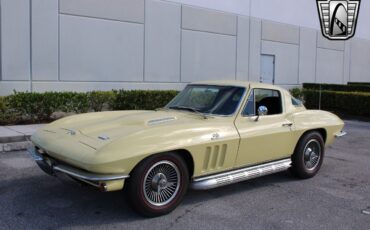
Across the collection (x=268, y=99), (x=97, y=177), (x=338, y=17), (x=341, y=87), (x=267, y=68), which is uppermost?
(x=338, y=17)

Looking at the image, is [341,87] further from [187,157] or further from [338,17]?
[187,157]

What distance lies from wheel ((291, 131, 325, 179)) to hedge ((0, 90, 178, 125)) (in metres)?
6.64

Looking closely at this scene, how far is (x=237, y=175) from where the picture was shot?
17.1 feet

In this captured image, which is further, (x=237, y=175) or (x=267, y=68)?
(x=267, y=68)

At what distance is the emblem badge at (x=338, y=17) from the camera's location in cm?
2033

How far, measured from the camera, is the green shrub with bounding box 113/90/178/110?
481 inches

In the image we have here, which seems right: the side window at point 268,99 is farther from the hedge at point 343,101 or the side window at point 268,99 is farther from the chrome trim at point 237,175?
the hedge at point 343,101

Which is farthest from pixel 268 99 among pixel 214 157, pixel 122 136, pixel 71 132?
pixel 71 132

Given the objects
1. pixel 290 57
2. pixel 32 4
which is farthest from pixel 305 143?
pixel 290 57

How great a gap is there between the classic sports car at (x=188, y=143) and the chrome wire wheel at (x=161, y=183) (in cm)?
1

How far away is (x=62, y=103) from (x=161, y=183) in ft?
23.0

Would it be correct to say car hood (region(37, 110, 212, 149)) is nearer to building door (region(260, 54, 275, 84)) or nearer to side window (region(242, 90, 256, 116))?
side window (region(242, 90, 256, 116))

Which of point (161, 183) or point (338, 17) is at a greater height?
point (338, 17)

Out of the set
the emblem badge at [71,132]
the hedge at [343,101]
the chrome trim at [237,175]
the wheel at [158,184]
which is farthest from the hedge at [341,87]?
the emblem badge at [71,132]
